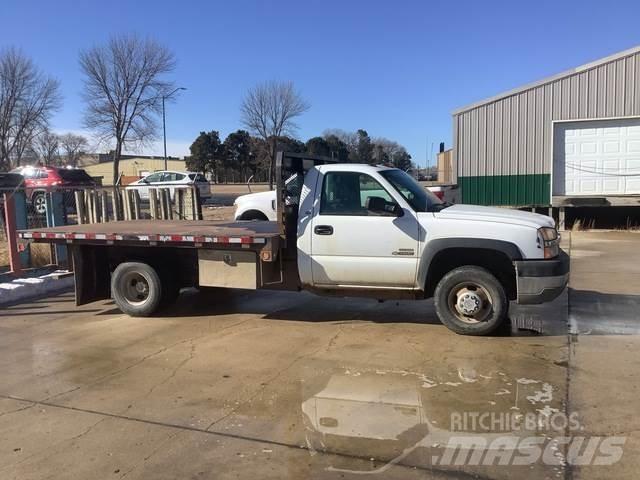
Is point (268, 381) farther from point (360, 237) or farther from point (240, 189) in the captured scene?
point (240, 189)

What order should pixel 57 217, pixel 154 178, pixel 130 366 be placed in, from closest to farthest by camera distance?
pixel 130 366 < pixel 57 217 < pixel 154 178

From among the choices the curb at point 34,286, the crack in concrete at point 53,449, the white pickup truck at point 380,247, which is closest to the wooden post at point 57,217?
the curb at point 34,286

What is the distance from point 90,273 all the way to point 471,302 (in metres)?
5.32

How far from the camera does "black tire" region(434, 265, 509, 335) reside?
6457 mm

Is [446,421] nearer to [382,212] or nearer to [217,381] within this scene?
[217,381]

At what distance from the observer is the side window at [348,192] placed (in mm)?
6868

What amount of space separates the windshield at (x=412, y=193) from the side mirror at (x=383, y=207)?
0.65ft

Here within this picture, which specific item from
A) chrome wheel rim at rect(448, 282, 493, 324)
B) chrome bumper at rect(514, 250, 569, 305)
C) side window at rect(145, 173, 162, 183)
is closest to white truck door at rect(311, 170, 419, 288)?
chrome wheel rim at rect(448, 282, 493, 324)

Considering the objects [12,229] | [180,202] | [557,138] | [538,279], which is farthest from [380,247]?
[557,138]

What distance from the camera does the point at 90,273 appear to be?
8.36 m

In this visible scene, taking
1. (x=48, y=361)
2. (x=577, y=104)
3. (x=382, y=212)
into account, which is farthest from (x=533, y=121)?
(x=48, y=361)

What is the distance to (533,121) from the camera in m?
19.1

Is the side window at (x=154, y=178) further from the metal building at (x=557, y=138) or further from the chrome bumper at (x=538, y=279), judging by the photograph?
the chrome bumper at (x=538, y=279)

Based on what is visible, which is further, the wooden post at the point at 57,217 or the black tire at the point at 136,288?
the wooden post at the point at 57,217
